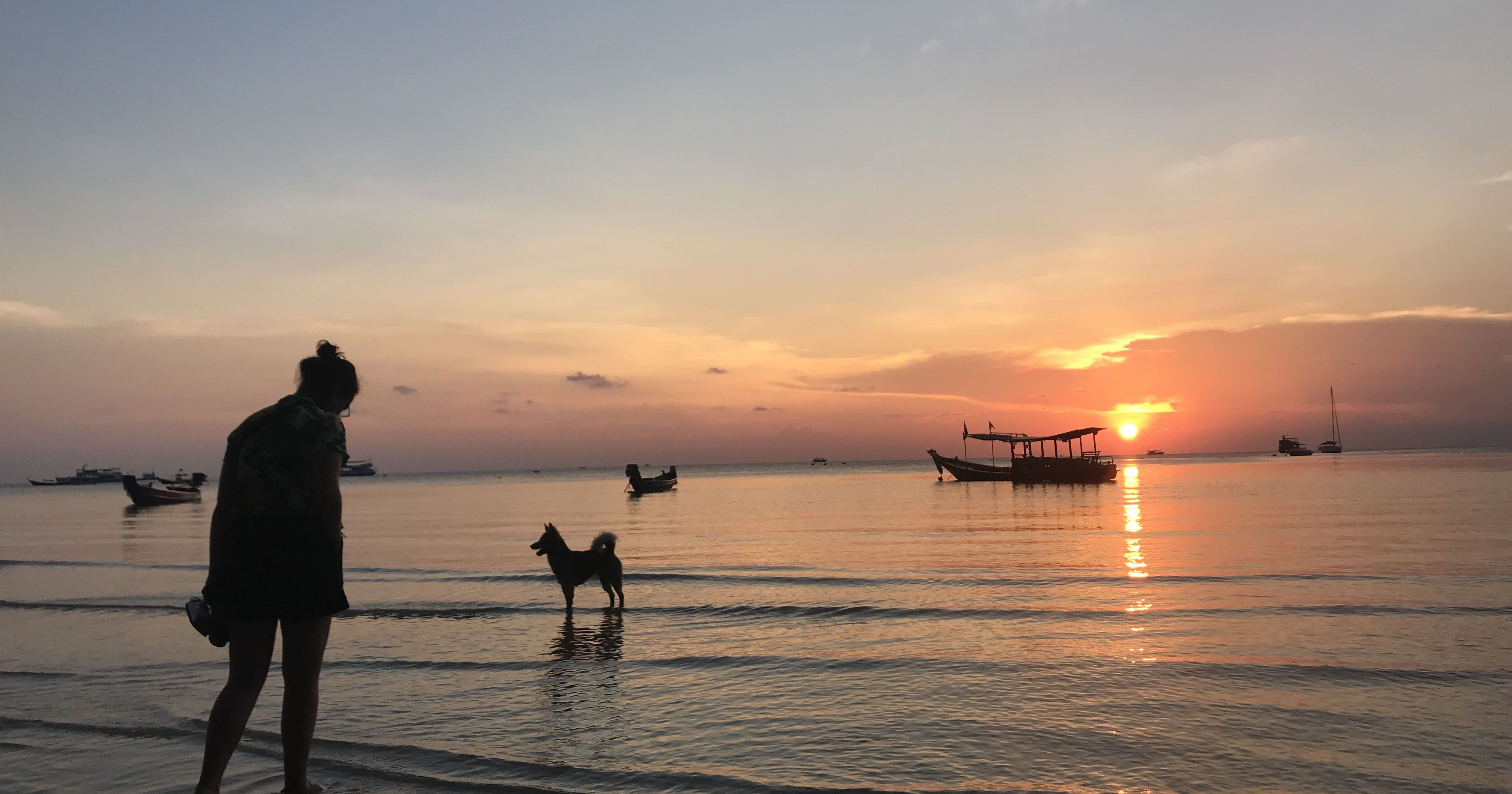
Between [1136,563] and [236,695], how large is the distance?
1677 cm

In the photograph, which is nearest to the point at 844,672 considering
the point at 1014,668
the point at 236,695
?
the point at 1014,668

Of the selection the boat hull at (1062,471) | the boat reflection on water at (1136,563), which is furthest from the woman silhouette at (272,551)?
the boat hull at (1062,471)

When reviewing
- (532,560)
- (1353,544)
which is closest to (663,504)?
(532,560)

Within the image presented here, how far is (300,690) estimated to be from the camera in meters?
4.65

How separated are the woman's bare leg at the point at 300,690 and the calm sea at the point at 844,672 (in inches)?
33.0

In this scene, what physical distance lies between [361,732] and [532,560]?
45.0 feet

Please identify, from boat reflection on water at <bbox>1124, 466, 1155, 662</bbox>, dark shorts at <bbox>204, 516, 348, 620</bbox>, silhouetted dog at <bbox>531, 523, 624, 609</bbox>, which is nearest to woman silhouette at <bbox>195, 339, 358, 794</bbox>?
dark shorts at <bbox>204, 516, 348, 620</bbox>

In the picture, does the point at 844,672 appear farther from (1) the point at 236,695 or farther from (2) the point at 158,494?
(2) the point at 158,494

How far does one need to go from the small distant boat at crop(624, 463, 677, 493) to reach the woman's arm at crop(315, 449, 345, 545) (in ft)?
194

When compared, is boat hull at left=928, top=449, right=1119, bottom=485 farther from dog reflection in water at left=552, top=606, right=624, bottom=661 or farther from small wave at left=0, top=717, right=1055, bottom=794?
small wave at left=0, top=717, right=1055, bottom=794

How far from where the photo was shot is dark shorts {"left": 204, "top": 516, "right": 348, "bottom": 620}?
438 centimetres

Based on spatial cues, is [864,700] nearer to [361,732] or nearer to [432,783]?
[432,783]

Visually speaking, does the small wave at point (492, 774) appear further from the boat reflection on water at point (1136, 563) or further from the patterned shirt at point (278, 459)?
the boat reflection on water at point (1136, 563)

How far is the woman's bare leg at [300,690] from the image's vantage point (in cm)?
452
